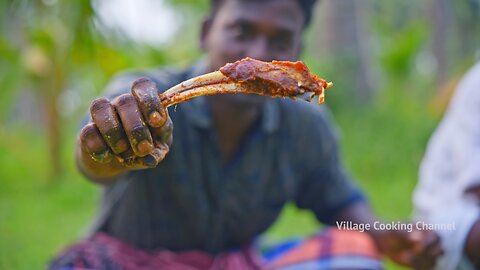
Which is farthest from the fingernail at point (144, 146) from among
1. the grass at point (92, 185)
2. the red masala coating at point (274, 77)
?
the grass at point (92, 185)

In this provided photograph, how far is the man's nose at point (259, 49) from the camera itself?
1.98m

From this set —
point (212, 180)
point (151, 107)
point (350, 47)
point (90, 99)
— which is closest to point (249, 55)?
point (212, 180)

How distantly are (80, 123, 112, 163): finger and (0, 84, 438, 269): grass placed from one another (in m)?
1.93

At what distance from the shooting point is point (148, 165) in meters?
1.24

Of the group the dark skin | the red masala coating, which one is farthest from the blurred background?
the red masala coating

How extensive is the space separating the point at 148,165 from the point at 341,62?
227 inches

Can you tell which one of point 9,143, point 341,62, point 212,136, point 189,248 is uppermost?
point 341,62

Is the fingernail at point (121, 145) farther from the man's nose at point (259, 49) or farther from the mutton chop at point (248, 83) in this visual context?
the man's nose at point (259, 49)

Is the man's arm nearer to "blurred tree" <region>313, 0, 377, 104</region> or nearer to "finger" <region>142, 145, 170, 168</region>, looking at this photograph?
"finger" <region>142, 145, 170, 168</region>

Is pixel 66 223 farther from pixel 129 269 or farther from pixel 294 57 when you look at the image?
pixel 294 57

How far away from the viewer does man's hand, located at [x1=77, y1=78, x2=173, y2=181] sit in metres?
1.19

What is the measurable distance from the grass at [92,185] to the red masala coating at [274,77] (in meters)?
1.95

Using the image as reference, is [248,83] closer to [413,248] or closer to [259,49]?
[259,49]

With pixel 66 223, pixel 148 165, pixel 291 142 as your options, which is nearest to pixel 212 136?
pixel 291 142
